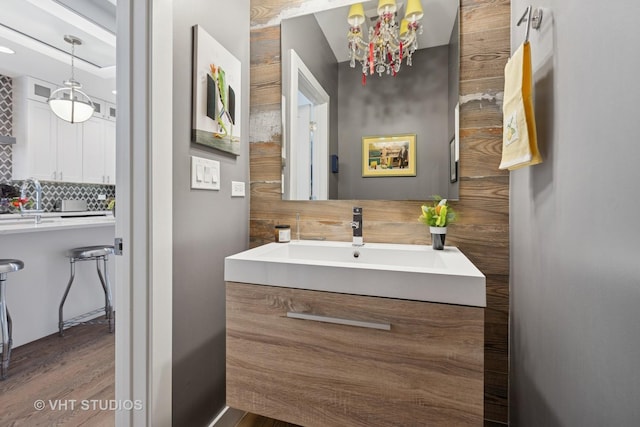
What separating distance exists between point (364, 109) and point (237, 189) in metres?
0.77

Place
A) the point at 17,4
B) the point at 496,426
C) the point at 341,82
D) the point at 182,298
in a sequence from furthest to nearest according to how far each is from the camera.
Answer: the point at 17,4
the point at 341,82
the point at 496,426
the point at 182,298

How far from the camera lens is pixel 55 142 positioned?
4.18 m

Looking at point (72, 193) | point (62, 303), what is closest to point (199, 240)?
point (62, 303)

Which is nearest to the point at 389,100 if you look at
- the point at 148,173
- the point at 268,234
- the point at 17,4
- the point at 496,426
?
the point at 268,234

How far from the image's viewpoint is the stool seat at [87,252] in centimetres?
238

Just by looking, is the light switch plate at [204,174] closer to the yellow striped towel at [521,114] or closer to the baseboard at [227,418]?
the baseboard at [227,418]

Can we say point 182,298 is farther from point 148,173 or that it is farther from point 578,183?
point 578,183

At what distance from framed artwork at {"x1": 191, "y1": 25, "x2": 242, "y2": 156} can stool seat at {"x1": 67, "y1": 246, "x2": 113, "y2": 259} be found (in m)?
1.76

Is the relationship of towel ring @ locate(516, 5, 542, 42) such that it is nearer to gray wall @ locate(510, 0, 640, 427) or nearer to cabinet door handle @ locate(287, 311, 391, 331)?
gray wall @ locate(510, 0, 640, 427)

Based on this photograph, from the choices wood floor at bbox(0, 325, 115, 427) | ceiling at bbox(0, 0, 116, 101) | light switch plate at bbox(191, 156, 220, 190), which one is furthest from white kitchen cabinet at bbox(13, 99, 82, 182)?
light switch plate at bbox(191, 156, 220, 190)

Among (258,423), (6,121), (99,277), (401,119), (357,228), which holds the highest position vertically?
(6,121)

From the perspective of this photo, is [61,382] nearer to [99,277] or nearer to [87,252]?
[87,252]

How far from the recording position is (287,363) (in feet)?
3.34

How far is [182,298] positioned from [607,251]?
50.7 inches
